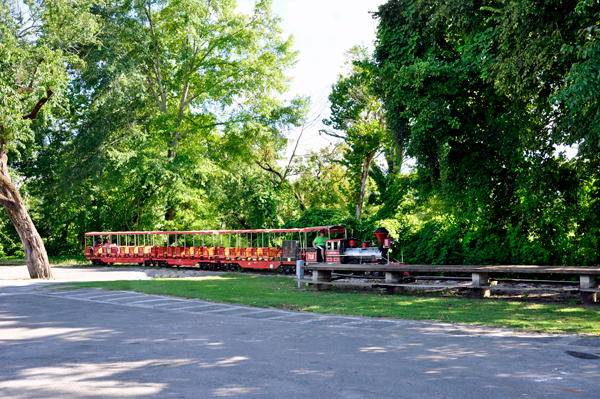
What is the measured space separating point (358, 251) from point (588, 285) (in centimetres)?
1187

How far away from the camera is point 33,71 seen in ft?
65.9

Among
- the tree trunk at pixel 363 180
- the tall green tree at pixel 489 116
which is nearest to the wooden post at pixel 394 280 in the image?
the tall green tree at pixel 489 116

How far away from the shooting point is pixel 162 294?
1534cm

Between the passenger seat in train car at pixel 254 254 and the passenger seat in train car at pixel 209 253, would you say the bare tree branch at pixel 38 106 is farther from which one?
the passenger seat in train car at pixel 254 254

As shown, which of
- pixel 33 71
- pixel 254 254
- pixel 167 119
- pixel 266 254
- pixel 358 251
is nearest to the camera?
pixel 33 71

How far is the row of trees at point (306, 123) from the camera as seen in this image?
1405 centimetres

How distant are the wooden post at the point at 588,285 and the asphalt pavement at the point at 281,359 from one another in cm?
429

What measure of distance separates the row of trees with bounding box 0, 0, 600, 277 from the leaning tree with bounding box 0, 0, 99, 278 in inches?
3.3

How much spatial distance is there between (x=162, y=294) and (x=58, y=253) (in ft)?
127

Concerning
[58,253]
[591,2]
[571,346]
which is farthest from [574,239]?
[58,253]

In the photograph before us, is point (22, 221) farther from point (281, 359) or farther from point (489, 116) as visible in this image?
point (489, 116)

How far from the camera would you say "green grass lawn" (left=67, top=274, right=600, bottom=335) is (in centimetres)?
948

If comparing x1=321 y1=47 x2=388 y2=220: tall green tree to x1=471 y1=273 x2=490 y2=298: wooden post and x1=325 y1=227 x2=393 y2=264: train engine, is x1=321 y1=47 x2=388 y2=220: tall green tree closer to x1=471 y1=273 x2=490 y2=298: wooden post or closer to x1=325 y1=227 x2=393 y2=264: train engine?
x1=325 y1=227 x2=393 y2=264: train engine

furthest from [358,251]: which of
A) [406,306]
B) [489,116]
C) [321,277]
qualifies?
[406,306]
